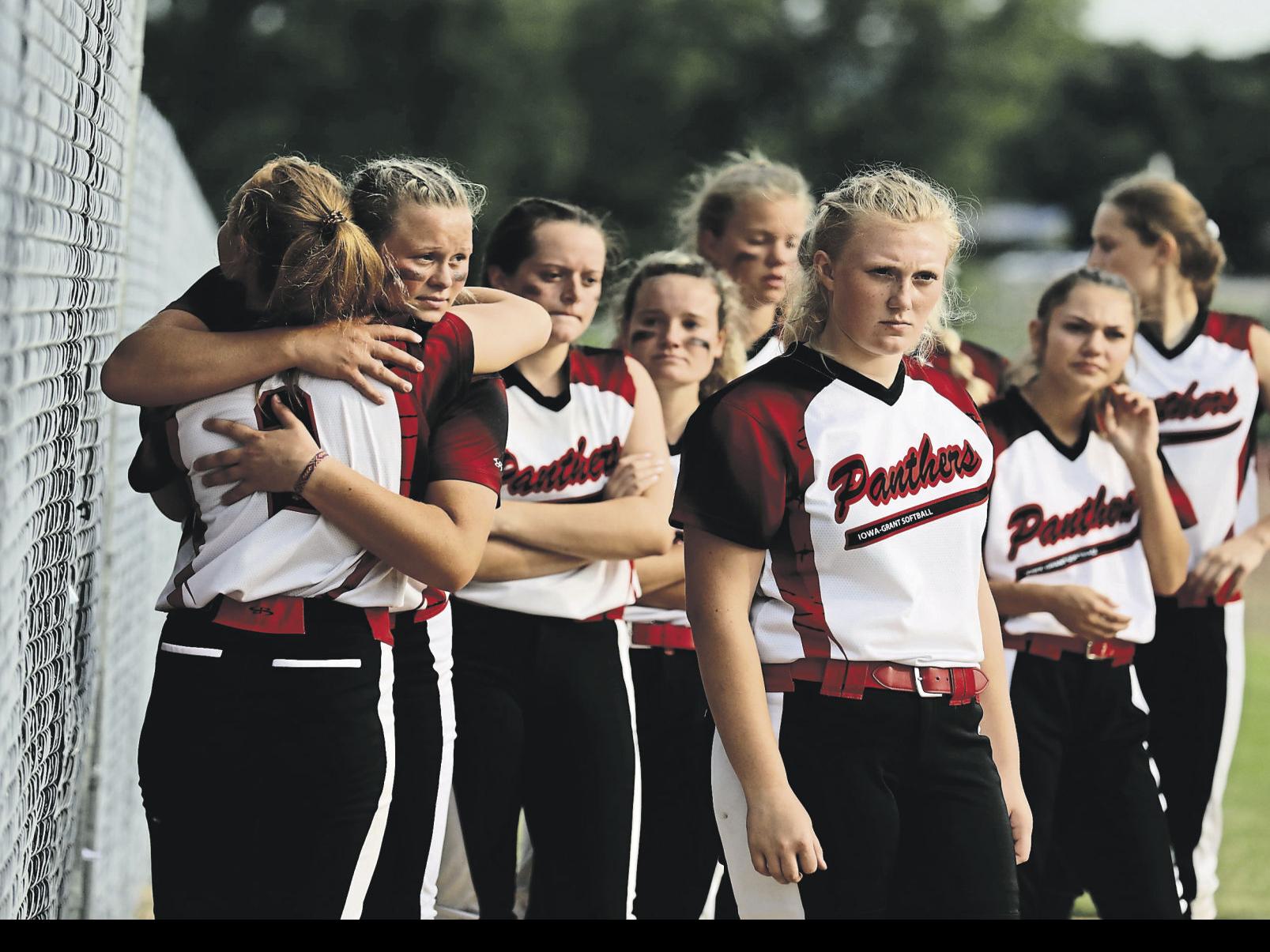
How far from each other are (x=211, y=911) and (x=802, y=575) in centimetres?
115

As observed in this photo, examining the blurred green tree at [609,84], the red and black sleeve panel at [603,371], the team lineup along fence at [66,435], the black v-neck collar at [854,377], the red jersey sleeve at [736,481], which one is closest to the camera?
the team lineup along fence at [66,435]

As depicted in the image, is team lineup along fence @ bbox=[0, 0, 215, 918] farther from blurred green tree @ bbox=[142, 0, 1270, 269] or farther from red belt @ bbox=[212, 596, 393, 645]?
blurred green tree @ bbox=[142, 0, 1270, 269]

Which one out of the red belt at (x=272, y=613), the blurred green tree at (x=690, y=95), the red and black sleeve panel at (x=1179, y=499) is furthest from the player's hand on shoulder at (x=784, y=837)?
the blurred green tree at (x=690, y=95)

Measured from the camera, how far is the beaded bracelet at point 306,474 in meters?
2.55

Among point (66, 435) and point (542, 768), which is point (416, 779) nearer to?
point (542, 768)

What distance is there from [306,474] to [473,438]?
0.35 meters

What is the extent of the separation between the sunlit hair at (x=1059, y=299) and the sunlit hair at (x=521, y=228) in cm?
123

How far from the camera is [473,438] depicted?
2.79 metres

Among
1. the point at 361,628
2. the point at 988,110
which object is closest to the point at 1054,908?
the point at 361,628

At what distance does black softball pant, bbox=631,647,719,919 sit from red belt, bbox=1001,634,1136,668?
0.85 m

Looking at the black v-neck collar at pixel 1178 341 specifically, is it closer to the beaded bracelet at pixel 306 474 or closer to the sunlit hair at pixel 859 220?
the sunlit hair at pixel 859 220

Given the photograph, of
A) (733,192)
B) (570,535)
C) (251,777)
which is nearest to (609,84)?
(733,192)

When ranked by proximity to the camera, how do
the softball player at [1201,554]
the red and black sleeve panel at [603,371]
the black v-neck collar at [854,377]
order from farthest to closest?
1. the softball player at [1201,554]
2. the red and black sleeve panel at [603,371]
3. the black v-neck collar at [854,377]

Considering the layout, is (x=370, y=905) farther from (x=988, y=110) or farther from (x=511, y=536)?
(x=988, y=110)
